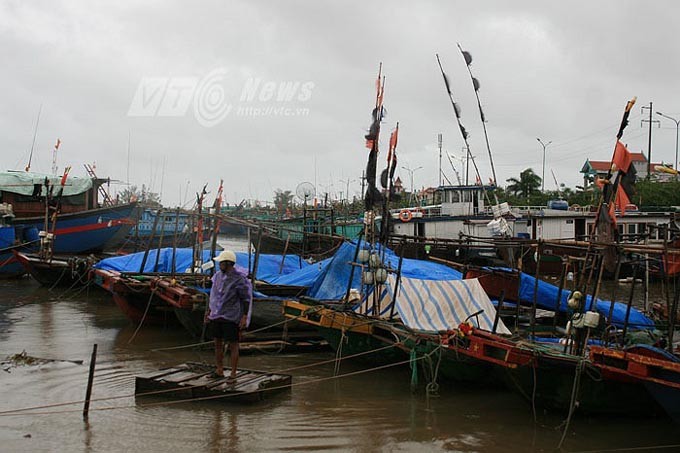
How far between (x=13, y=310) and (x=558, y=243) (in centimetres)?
1365

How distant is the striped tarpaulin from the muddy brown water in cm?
89

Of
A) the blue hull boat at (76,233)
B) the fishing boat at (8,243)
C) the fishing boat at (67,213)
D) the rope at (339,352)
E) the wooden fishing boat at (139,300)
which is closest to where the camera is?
the rope at (339,352)

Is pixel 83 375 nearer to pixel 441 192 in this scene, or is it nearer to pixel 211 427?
pixel 211 427

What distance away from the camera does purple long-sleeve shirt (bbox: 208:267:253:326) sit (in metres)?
7.60

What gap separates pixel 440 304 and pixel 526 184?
42002mm

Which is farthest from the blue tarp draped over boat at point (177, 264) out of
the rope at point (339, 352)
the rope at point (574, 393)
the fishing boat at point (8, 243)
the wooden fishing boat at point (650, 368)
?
the wooden fishing boat at point (650, 368)

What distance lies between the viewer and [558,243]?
7676 millimetres

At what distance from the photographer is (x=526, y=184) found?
161 ft

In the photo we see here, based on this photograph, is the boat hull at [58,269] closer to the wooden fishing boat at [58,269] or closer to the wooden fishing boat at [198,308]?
the wooden fishing boat at [58,269]

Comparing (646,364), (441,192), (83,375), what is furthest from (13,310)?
(441,192)

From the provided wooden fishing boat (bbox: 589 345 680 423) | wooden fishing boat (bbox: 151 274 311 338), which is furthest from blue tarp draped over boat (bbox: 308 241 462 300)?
wooden fishing boat (bbox: 589 345 680 423)

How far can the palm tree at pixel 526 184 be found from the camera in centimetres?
4875

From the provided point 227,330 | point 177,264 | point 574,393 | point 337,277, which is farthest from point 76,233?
point 574,393

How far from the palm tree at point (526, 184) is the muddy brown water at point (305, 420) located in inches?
1638
